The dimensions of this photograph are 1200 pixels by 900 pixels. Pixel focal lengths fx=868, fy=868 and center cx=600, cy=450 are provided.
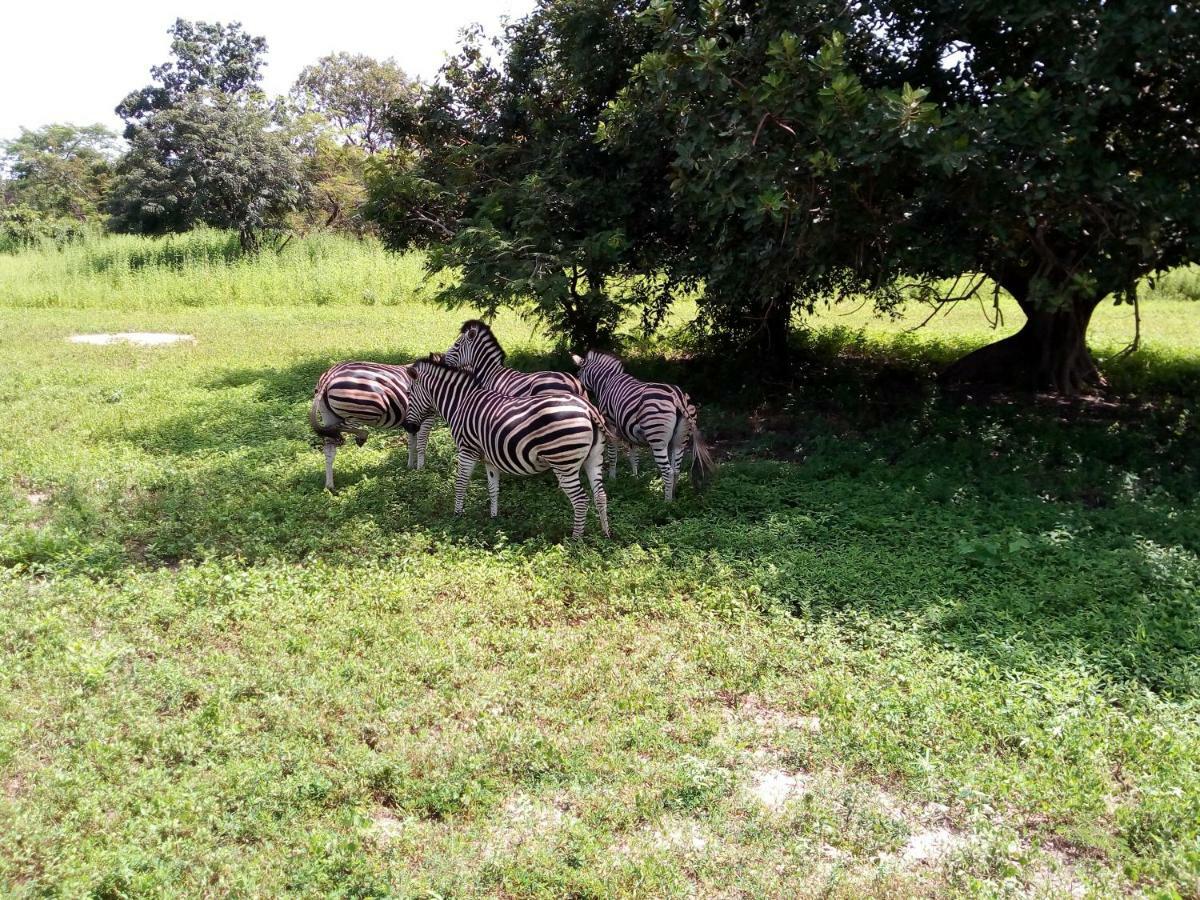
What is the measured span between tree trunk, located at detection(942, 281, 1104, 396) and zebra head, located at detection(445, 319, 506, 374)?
Result: 6.21 metres

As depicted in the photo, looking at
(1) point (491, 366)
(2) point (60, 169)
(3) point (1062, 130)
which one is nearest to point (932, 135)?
(3) point (1062, 130)

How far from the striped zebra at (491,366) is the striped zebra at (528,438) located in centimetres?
47

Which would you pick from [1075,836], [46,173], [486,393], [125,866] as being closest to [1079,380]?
[486,393]

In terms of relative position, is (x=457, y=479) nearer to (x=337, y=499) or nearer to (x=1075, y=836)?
(x=337, y=499)

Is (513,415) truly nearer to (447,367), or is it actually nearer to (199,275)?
(447,367)

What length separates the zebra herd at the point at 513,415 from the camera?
6723 mm

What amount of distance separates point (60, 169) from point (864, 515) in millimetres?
45530

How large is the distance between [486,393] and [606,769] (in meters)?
3.92

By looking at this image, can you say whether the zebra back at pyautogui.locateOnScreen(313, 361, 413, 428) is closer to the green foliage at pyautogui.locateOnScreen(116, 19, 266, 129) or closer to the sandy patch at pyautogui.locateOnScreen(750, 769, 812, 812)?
the sandy patch at pyautogui.locateOnScreen(750, 769, 812, 812)

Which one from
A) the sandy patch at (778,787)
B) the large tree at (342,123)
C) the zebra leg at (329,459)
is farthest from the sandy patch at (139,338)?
the sandy patch at (778,787)

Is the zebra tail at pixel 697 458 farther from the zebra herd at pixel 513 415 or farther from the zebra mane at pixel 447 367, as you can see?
the zebra mane at pixel 447 367

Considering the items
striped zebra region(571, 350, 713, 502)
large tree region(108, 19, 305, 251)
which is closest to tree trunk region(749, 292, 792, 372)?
striped zebra region(571, 350, 713, 502)

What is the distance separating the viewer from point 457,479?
745cm

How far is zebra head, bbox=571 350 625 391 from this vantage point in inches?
338
